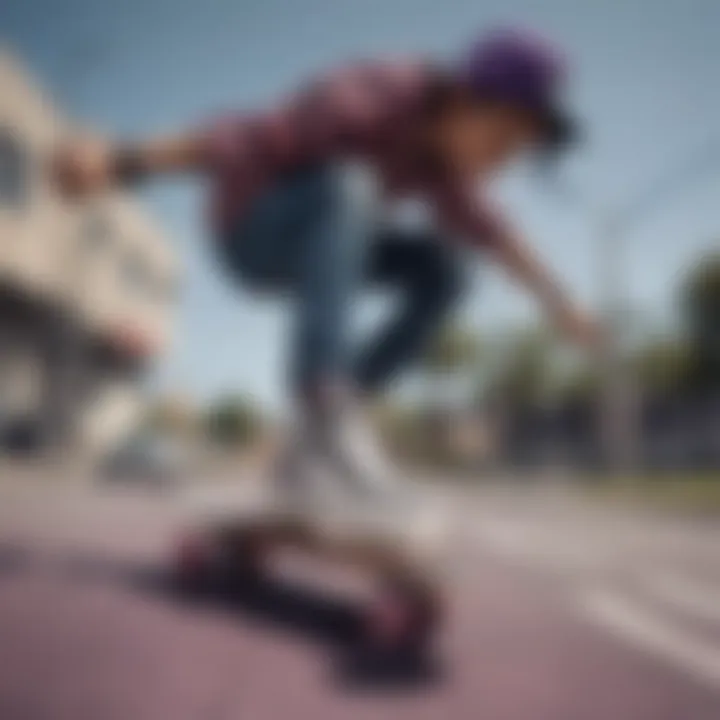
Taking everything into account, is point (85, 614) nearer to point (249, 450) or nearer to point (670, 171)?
point (249, 450)

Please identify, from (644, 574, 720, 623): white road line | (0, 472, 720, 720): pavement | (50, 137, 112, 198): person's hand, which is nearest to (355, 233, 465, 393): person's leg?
(0, 472, 720, 720): pavement

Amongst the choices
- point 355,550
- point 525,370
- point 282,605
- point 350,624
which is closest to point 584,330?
point 525,370

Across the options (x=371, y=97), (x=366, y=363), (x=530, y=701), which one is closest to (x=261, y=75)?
(x=371, y=97)

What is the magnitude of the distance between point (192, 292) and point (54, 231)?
1.00 ft

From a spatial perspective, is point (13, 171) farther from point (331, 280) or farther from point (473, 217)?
point (473, 217)

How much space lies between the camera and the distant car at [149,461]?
1.43 meters

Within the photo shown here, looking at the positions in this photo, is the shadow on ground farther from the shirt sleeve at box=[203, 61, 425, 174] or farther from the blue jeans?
the shirt sleeve at box=[203, 61, 425, 174]

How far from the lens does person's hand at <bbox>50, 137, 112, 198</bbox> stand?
1486mm

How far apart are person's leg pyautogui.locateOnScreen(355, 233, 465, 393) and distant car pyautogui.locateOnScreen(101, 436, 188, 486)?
365 millimetres

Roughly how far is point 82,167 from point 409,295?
2.20ft

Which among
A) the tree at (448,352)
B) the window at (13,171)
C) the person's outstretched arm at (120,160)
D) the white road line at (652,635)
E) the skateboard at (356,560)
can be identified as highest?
the person's outstretched arm at (120,160)

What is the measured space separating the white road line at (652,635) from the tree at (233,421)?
0.68 meters

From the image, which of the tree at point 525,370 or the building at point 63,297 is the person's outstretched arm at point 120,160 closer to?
the building at point 63,297

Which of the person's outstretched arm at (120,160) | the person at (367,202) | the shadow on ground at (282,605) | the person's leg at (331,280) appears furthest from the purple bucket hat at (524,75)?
the shadow on ground at (282,605)
